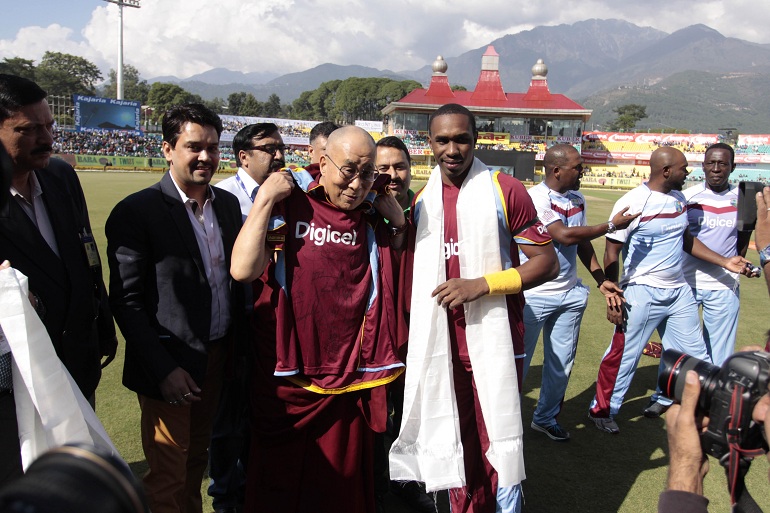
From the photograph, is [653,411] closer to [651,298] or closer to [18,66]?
[651,298]

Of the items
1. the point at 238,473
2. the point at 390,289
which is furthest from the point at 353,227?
the point at 238,473

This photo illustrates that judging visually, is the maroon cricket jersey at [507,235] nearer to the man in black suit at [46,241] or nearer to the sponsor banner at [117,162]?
the man in black suit at [46,241]

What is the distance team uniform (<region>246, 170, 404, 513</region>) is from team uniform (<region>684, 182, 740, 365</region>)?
11.9ft

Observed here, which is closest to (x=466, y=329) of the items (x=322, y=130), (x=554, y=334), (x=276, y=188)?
(x=276, y=188)

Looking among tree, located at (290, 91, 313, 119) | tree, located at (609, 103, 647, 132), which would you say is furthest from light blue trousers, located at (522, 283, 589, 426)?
tree, located at (290, 91, 313, 119)

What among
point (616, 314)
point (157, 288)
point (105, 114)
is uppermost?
point (105, 114)

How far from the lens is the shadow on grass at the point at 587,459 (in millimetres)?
3404

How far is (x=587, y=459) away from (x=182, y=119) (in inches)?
140

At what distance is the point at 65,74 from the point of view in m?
75.6

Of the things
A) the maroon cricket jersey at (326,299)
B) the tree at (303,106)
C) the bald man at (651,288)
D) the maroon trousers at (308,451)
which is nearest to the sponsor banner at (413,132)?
the bald man at (651,288)

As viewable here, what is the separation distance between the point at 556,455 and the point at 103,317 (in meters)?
3.20

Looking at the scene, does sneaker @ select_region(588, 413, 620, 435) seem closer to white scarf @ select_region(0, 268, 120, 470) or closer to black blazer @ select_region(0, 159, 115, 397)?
black blazer @ select_region(0, 159, 115, 397)

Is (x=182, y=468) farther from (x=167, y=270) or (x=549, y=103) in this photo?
(x=549, y=103)

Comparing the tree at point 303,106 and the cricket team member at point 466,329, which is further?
the tree at point 303,106
